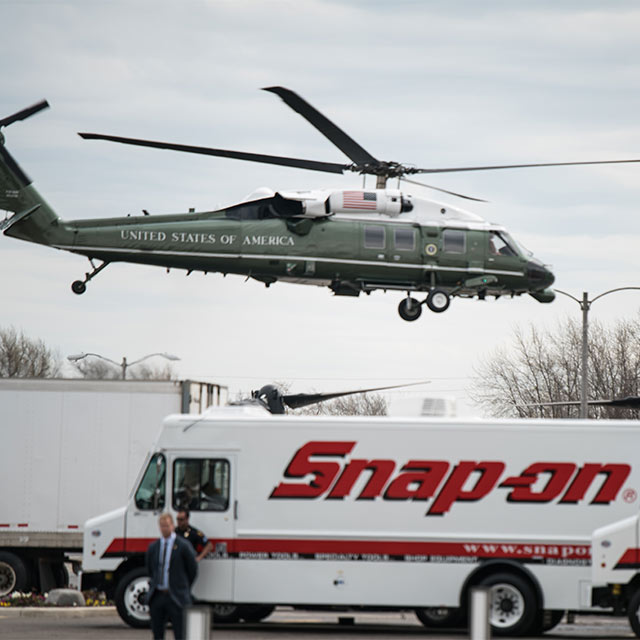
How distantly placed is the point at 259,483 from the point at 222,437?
792 mm

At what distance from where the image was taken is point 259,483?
17.9m

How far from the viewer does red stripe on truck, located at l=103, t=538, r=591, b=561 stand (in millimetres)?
17469

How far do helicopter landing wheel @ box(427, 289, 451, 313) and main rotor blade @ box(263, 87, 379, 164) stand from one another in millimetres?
3361

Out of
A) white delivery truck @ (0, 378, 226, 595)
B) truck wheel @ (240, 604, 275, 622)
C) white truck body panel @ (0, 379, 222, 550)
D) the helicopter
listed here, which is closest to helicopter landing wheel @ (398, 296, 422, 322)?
the helicopter

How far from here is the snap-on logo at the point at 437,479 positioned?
1762cm

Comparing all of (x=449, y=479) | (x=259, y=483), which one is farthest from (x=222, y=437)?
(x=449, y=479)

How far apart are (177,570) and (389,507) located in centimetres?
458

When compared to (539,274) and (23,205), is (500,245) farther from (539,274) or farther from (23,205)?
(23,205)

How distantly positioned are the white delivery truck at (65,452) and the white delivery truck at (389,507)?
4.34 metres

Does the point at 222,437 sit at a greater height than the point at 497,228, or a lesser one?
lesser

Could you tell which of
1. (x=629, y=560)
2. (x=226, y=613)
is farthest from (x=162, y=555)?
(x=629, y=560)

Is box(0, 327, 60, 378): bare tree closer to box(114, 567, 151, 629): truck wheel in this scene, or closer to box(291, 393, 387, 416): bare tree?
box(291, 393, 387, 416): bare tree

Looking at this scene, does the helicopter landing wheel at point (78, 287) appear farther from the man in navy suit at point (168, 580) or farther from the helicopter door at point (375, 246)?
the man in navy suit at point (168, 580)

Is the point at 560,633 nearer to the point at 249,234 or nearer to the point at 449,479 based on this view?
the point at 449,479
